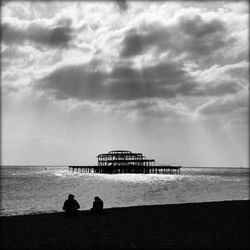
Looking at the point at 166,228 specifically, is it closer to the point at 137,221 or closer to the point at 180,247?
the point at 137,221

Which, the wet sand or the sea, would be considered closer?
the wet sand

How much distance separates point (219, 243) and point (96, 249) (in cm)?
332

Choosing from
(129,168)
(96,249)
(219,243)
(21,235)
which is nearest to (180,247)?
(219,243)

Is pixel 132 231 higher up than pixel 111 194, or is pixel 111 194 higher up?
pixel 132 231

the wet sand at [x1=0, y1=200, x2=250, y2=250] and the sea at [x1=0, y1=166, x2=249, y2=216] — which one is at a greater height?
the wet sand at [x1=0, y1=200, x2=250, y2=250]

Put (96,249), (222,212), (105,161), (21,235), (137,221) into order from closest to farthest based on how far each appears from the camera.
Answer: (96,249), (21,235), (137,221), (222,212), (105,161)

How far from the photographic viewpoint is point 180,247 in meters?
9.94

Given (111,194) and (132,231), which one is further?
(111,194)

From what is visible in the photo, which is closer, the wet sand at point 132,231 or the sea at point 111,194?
the wet sand at point 132,231

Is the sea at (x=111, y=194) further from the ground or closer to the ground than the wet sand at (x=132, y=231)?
closer to the ground

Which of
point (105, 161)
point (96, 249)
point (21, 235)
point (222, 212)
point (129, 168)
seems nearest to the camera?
point (96, 249)

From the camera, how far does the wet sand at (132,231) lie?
10.5 meters

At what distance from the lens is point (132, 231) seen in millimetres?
12758

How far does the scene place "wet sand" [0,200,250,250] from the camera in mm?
10516
